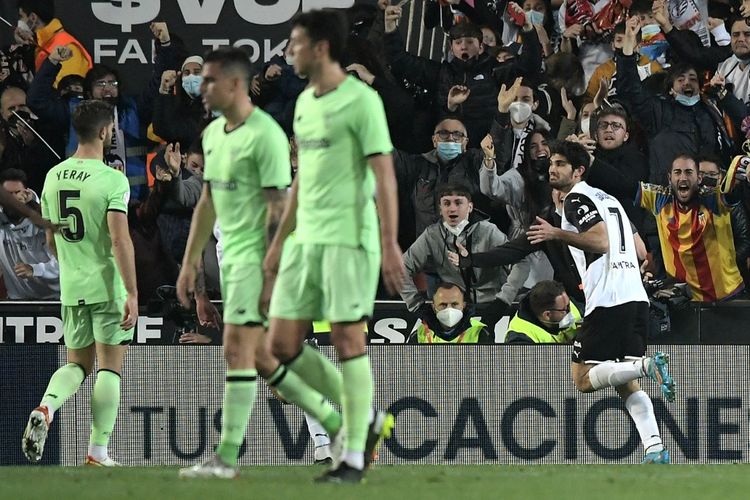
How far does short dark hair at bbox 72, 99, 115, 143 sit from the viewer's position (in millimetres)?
8820

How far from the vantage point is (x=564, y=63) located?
13766 mm

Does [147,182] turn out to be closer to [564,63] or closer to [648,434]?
[564,63]

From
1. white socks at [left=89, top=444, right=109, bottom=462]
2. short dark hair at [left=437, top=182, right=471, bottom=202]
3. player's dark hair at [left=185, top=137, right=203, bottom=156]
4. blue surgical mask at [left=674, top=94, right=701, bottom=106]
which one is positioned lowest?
white socks at [left=89, top=444, right=109, bottom=462]

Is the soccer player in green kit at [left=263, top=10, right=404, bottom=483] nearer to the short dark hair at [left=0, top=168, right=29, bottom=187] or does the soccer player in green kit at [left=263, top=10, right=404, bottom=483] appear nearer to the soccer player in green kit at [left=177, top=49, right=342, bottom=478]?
the soccer player in green kit at [left=177, top=49, right=342, bottom=478]

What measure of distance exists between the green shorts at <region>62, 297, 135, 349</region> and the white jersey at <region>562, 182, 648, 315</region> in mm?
3221

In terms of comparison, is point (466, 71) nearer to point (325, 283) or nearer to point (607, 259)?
point (607, 259)

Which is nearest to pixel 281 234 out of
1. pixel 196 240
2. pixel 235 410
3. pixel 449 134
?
pixel 196 240

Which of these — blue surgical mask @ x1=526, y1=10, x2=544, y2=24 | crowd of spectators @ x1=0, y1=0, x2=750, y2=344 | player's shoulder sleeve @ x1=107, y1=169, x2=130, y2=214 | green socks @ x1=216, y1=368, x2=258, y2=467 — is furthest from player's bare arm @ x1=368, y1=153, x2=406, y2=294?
blue surgical mask @ x1=526, y1=10, x2=544, y2=24

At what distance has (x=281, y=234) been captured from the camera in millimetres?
6812

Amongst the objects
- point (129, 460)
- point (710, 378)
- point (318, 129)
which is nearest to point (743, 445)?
point (710, 378)

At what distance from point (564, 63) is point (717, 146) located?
1.66 meters

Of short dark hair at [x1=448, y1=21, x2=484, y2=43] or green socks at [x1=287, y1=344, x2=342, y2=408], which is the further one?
short dark hair at [x1=448, y1=21, x2=484, y2=43]

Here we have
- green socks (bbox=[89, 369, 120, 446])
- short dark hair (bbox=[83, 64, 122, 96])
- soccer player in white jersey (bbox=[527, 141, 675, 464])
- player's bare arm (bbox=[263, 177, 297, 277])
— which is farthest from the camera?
short dark hair (bbox=[83, 64, 122, 96])

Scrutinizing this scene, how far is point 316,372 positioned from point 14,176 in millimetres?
7238
